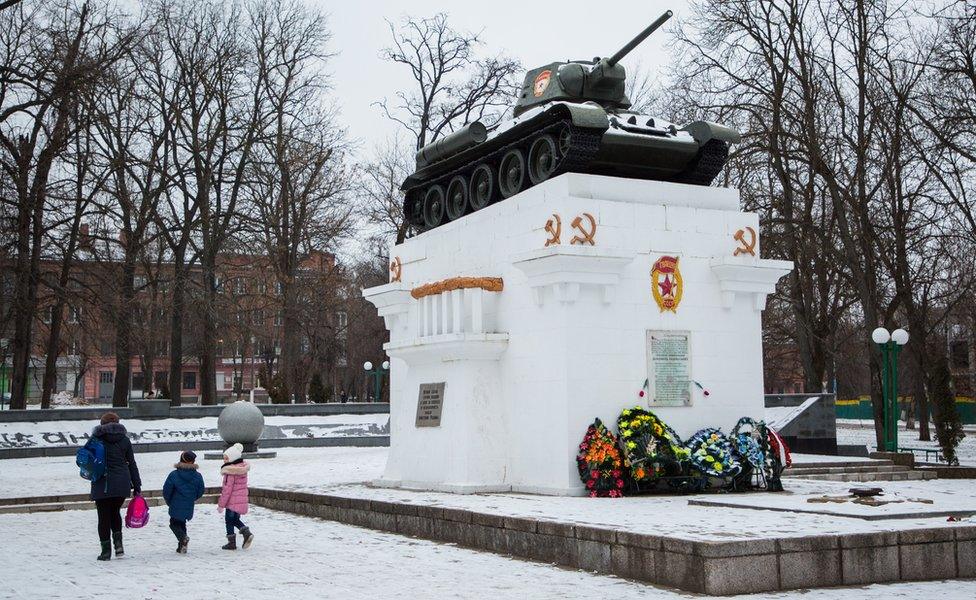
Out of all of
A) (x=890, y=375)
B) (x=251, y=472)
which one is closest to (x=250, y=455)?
(x=251, y=472)

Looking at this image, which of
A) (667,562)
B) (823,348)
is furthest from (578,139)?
(823,348)

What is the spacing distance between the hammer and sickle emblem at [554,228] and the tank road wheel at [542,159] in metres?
1.06

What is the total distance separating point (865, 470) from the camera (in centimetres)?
1598

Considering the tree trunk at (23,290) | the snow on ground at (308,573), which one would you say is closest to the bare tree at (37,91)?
the tree trunk at (23,290)

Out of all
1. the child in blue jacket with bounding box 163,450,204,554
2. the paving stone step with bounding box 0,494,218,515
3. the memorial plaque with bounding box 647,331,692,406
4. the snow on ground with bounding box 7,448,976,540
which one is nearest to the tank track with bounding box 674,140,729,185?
the memorial plaque with bounding box 647,331,692,406

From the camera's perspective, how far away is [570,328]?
12.2 metres

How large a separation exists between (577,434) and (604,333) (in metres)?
1.26

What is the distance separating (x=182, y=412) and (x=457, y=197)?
1393cm

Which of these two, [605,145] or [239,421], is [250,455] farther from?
[605,145]

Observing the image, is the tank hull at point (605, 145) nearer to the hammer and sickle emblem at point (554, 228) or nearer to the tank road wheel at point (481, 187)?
the tank road wheel at point (481, 187)

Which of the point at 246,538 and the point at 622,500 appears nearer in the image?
the point at 246,538

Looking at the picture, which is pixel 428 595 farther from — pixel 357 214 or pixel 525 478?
pixel 357 214

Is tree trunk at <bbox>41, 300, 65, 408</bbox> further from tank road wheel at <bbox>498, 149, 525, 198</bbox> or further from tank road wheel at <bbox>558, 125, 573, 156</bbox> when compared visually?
tank road wheel at <bbox>558, 125, 573, 156</bbox>

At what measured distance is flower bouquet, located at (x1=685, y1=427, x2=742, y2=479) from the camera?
1205cm
